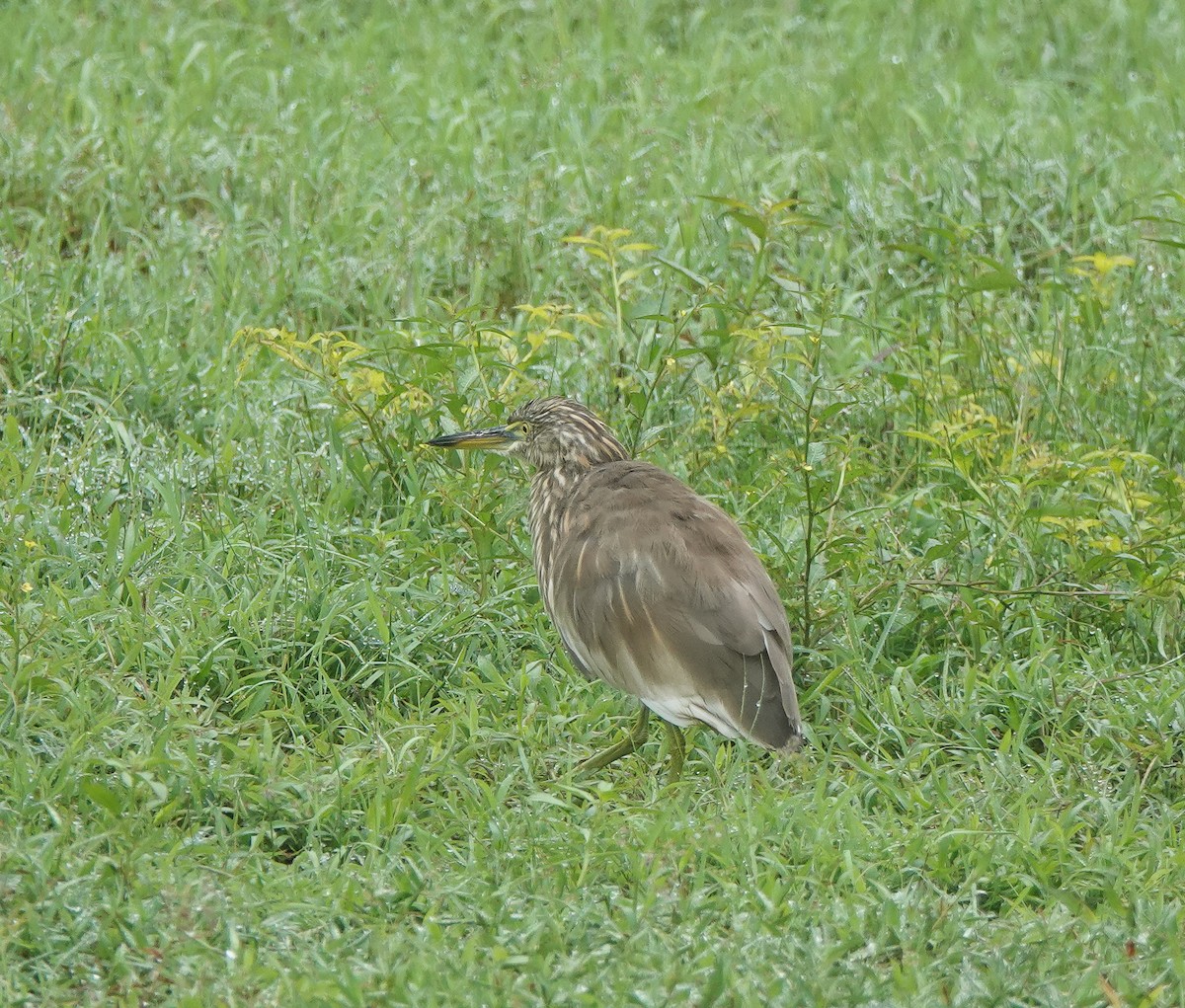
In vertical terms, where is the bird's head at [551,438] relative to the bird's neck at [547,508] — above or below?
above

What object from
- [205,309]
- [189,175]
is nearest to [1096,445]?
[205,309]

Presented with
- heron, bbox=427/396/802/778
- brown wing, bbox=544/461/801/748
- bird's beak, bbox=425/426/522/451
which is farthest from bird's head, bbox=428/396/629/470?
brown wing, bbox=544/461/801/748

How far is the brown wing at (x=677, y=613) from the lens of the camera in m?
4.71

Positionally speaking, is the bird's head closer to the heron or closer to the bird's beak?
the bird's beak

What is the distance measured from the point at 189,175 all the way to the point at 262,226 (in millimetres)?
451

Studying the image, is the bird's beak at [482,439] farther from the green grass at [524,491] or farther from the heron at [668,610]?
the heron at [668,610]

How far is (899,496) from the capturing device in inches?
244

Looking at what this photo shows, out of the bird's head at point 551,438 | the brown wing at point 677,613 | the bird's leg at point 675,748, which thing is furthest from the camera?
the bird's head at point 551,438

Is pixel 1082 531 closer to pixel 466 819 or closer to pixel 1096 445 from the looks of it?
pixel 1096 445

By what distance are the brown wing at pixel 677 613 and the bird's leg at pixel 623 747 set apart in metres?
0.19

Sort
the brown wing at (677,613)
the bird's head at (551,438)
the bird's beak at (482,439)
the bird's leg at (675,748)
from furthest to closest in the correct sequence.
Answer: the bird's beak at (482,439) < the bird's head at (551,438) < the bird's leg at (675,748) < the brown wing at (677,613)

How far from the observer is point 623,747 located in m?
5.01

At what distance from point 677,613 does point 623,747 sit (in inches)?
18.4

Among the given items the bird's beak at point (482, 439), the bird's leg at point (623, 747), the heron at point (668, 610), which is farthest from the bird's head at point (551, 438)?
the bird's leg at point (623, 747)
